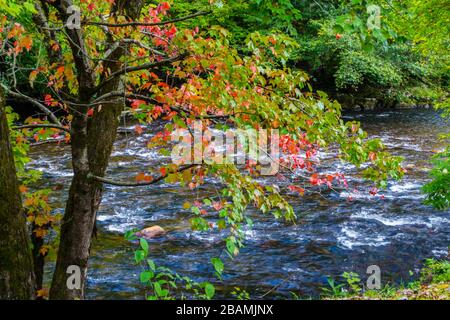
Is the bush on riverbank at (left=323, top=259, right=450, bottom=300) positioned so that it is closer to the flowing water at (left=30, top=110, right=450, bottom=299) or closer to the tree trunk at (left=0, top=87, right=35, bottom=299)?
the flowing water at (left=30, top=110, right=450, bottom=299)

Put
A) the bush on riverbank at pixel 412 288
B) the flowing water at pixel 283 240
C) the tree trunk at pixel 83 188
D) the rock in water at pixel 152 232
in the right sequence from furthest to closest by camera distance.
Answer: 1. the rock in water at pixel 152 232
2. the flowing water at pixel 283 240
3. the bush on riverbank at pixel 412 288
4. the tree trunk at pixel 83 188

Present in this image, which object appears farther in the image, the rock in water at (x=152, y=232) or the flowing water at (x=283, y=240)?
the rock in water at (x=152, y=232)

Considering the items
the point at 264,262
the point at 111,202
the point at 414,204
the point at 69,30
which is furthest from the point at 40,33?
the point at 414,204

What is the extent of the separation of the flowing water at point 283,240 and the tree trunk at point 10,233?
3993 millimetres

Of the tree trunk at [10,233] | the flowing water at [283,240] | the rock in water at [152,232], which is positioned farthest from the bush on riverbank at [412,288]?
the tree trunk at [10,233]

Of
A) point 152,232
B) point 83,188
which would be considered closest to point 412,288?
point 83,188

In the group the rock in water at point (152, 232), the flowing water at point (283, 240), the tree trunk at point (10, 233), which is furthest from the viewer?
the rock in water at point (152, 232)

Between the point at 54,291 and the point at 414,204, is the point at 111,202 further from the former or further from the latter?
the point at 414,204

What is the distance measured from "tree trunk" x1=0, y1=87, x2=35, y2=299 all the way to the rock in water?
616cm

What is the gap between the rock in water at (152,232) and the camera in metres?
10.4

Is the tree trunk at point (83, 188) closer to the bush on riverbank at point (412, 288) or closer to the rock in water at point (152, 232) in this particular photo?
the bush on riverbank at point (412, 288)
